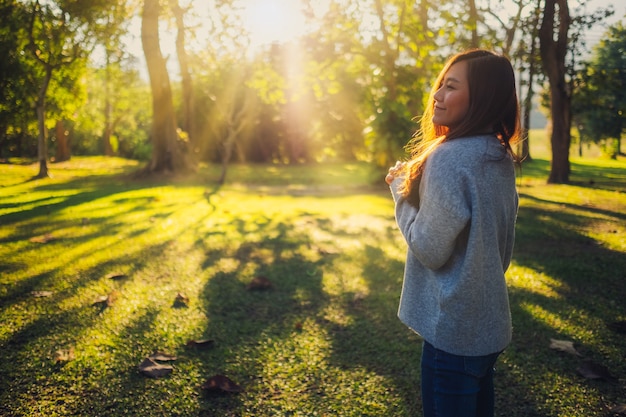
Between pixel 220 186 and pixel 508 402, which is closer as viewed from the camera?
pixel 508 402

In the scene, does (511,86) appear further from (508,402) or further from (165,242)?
(165,242)

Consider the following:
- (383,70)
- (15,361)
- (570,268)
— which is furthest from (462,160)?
(383,70)

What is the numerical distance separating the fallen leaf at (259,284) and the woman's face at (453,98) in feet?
10.7

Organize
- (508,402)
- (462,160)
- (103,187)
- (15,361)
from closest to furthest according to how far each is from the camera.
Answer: (462,160) → (508,402) → (15,361) → (103,187)

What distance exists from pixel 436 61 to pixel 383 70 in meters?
1.78

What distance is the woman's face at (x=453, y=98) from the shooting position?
5.75 feet

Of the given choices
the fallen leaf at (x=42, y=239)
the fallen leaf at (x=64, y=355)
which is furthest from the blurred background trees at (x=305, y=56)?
the fallen leaf at (x=64, y=355)

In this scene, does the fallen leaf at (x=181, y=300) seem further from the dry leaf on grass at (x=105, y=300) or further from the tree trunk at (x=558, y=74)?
the tree trunk at (x=558, y=74)

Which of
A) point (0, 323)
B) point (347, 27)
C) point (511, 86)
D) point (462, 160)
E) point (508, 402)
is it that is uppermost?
point (347, 27)

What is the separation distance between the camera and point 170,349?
3236 millimetres

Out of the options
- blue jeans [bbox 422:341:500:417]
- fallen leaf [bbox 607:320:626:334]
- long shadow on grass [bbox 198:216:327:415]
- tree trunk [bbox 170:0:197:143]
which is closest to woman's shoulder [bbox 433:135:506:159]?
blue jeans [bbox 422:341:500:417]

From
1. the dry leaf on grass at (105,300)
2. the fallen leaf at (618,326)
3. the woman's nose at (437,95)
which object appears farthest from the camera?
the dry leaf on grass at (105,300)

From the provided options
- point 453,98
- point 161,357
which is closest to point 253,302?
point 161,357

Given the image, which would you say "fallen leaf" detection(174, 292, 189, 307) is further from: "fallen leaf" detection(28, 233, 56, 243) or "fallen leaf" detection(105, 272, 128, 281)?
"fallen leaf" detection(28, 233, 56, 243)
